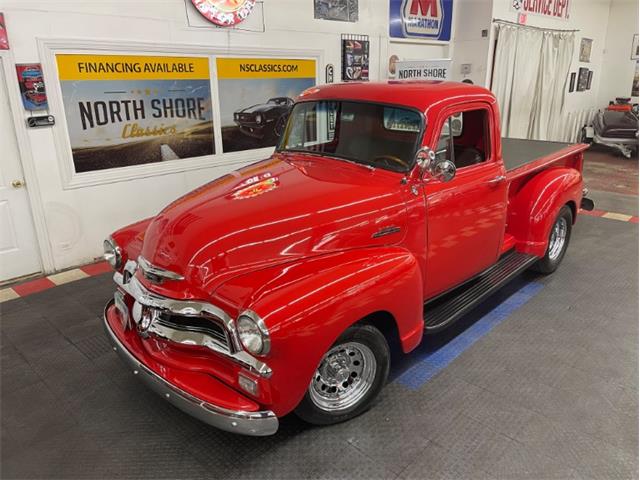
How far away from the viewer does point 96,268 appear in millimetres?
4777

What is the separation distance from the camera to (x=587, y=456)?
7.66 feet

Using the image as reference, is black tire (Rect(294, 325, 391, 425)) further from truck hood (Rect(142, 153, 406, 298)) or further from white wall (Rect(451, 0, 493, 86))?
white wall (Rect(451, 0, 493, 86))

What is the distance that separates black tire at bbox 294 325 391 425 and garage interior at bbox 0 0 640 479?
9 cm

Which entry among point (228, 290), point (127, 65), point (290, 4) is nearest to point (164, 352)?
point (228, 290)

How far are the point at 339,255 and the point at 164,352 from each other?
3.38ft

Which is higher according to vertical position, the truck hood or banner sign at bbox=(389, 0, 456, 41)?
banner sign at bbox=(389, 0, 456, 41)

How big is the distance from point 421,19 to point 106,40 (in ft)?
17.5

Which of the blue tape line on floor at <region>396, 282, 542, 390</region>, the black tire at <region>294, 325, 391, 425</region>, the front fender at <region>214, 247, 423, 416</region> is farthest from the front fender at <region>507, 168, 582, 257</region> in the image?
the black tire at <region>294, 325, 391, 425</region>

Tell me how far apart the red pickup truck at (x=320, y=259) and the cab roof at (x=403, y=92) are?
1 centimetres

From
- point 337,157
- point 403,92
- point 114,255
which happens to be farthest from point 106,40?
point 403,92

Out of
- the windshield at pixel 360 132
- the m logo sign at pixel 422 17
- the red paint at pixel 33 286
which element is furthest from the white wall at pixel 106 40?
the windshield at pixel 360 132

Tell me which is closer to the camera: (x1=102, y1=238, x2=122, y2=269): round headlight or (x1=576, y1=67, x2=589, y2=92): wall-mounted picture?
(x1=102, y1=238, x2=122, y2=269): round headlight

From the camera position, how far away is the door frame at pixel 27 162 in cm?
408

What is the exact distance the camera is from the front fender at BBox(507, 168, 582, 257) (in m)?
3.96
